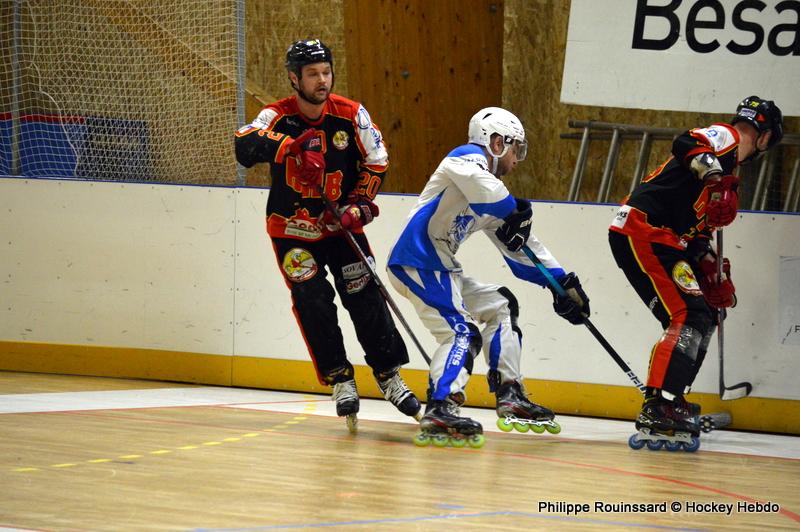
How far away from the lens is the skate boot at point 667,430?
4621mm

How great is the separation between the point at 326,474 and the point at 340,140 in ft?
5.24

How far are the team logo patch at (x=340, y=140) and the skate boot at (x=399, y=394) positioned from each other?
0.93m

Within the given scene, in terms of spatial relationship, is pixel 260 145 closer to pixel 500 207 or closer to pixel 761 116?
pixel 500 207

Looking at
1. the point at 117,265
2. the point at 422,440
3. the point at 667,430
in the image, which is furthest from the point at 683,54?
the point at 117,265

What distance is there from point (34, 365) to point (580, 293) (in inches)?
125

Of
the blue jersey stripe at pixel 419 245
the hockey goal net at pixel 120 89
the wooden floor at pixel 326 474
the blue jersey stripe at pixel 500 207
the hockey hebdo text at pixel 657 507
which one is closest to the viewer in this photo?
the wooden floor at pixel 326 474

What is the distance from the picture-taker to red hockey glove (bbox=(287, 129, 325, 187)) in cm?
459

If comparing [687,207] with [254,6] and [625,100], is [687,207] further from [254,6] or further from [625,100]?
[254,6]

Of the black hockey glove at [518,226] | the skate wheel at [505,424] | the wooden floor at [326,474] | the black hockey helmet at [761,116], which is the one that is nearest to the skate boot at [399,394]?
the wooden floor at [326,474]

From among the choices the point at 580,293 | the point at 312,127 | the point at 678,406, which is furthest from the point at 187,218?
the point at 678,406

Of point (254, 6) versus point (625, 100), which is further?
point (254, 6)

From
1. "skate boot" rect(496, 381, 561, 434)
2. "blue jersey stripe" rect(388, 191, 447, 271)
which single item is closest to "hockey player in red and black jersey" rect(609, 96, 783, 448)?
"skate boot" rect(496, 381, 561, 434)

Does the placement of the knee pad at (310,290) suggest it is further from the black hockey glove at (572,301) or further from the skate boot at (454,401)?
the black hockey glove at (572,301)

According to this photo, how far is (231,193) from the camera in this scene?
6.10 metres
